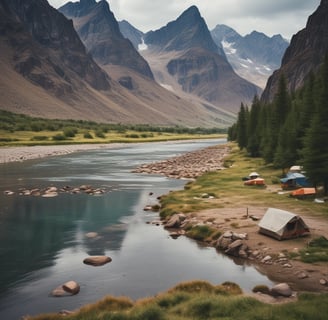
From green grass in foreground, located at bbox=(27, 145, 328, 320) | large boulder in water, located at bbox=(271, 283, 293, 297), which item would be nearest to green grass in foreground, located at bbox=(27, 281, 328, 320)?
green grass in foreground, located at bbox=(27, 145, 328, 320)

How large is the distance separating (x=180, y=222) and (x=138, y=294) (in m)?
15.1

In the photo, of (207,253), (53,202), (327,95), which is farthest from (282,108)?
(207,253)

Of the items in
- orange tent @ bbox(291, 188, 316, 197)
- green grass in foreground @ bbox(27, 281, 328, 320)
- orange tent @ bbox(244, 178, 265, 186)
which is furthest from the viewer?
orange tent @ bbox(244, 178, 265, 186)

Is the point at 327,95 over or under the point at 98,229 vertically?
over

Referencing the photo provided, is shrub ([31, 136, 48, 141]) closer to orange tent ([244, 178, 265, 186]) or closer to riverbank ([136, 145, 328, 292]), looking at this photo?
riverbank ([136, 145, 328, 292])

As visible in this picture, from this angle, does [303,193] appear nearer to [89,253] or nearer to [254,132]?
[89,253]

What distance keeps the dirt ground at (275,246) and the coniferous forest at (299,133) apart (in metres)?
10.6

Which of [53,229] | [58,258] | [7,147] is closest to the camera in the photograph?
[58,258]

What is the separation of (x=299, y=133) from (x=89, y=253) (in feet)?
150

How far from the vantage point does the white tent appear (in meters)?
29.9

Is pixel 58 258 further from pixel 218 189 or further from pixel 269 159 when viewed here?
pixel 269 159

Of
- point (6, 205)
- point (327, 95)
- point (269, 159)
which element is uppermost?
point (327, 95)

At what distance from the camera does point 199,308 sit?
18.1 metres

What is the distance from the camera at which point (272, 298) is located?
67.4ft
